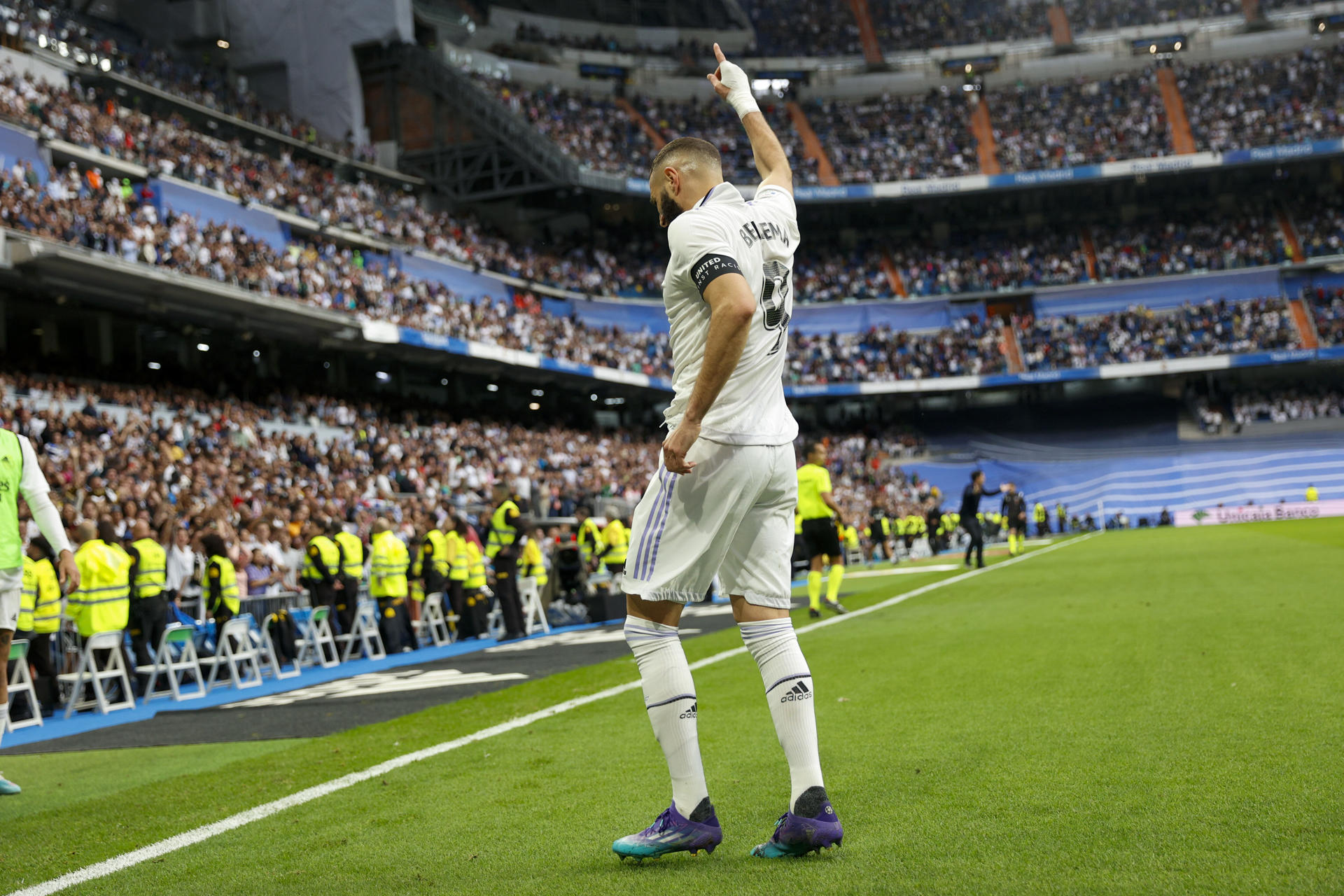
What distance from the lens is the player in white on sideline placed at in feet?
11.6

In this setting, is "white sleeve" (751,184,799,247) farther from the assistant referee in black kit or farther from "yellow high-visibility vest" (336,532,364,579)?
the assistant referee in black kit

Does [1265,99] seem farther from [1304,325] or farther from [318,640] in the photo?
[318,640]

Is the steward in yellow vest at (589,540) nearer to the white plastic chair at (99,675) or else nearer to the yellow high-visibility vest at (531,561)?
the yellow high-visibility vest at (531,561)

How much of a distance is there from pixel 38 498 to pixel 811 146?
4983cm

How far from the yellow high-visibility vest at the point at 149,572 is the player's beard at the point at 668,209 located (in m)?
9.60

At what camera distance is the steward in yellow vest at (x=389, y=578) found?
14.6 m

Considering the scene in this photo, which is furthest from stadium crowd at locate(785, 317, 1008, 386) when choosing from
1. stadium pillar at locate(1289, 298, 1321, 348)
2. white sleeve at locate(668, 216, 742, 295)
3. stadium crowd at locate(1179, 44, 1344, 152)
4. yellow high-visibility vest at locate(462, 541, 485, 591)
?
white sleeve at locate(668, 216, 742, 295)

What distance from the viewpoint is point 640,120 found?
5084cm

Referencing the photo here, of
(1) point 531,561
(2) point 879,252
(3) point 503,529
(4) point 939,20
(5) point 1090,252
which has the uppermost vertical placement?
(4) point 939,20

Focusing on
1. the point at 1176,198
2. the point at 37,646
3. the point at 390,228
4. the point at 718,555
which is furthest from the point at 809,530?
the point at 1176,198

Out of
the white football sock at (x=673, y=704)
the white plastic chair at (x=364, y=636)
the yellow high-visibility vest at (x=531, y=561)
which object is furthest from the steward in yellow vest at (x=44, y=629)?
the white football sock at (x=673, y=704)

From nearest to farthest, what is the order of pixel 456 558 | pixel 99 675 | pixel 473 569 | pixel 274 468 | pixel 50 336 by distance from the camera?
pixel 99 675, pixel 456 558, pixel 473 569, pixel 274 468, pixel 50 336

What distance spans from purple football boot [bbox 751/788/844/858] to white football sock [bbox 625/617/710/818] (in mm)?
295

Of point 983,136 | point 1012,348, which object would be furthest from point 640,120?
point 1012,348
